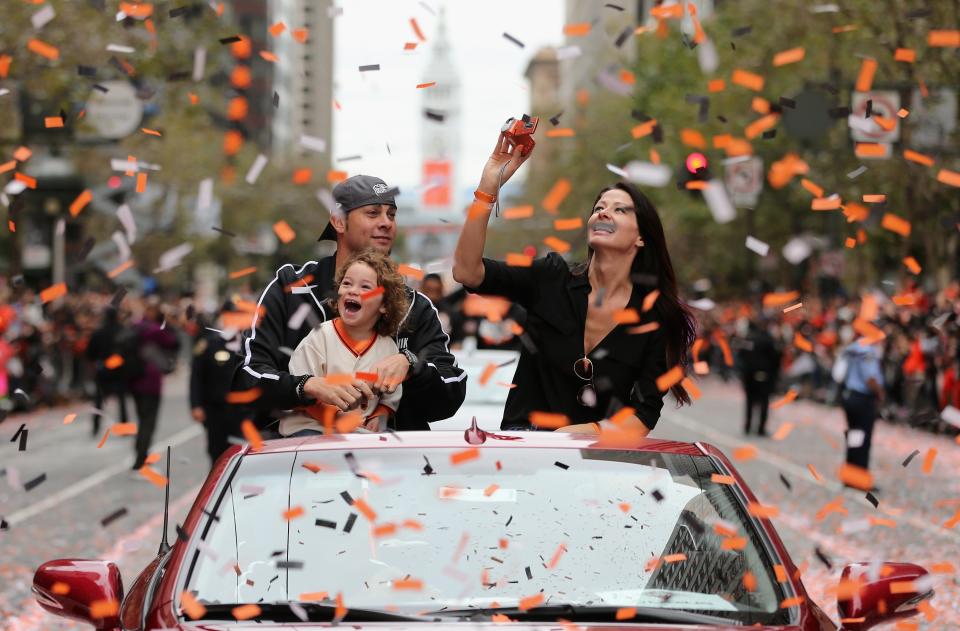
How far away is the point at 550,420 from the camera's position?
5270 millimetres

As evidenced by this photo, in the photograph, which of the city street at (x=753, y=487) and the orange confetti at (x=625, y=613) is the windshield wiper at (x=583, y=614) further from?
the city street at (x=753, y=487)

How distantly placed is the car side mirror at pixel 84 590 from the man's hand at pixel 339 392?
34.9 inches

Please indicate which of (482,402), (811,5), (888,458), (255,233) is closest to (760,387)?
(888,458)

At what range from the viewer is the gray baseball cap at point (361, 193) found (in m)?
5.52

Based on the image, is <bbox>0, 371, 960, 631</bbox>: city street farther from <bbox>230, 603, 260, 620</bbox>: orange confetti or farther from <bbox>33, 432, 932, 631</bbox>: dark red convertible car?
<bbox>230, 603, 260, 620</bbox>: orange confetti

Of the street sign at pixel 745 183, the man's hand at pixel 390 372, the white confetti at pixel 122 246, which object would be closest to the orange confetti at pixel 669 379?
the man's hand at pixel 390 372

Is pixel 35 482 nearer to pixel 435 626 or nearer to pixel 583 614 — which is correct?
pixel 435 626

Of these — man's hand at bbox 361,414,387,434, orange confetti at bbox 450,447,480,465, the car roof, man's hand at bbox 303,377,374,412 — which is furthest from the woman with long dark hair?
orange confetti at bbox 450,447,480,465

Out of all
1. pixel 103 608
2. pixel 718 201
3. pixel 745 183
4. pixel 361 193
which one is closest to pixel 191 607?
pixel 103 608

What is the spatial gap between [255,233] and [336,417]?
195 ft

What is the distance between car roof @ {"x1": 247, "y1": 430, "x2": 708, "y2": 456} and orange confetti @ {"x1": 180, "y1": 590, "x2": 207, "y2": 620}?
63 cm

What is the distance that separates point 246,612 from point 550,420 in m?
1.80

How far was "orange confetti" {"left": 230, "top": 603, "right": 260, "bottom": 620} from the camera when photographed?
12.0 ft

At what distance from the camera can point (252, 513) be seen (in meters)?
4.17
